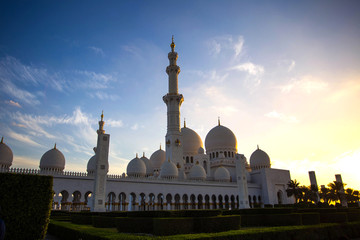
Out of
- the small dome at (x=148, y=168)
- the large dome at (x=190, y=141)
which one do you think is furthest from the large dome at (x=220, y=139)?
the small dome at (x=148, y=168)

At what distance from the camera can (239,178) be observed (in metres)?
38.5

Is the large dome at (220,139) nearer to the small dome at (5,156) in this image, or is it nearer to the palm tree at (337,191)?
the palm tree at (337,191)

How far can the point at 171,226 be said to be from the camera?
10.4 m

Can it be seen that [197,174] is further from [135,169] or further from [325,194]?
[325,194]

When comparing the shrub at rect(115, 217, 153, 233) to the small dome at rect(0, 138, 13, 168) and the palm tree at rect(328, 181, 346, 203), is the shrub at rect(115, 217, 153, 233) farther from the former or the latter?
the palm tree at rect(328, 181, 346, 203)

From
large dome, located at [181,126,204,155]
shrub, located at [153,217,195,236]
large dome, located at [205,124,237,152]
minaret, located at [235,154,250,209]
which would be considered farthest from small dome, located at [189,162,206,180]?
shrub, located at [153,217,195,236]

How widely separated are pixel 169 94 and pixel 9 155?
2567 cm

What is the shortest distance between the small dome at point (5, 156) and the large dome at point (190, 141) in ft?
101

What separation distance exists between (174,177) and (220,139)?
17.6 metres

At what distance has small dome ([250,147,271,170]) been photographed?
53812 mm

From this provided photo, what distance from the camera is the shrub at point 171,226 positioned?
10267mm

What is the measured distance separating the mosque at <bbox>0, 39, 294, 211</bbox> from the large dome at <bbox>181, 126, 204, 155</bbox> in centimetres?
21

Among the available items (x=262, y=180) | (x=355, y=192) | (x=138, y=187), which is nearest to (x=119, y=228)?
(x=138, y=187)

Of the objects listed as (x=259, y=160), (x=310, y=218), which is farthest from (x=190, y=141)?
(x=310, y=218)
